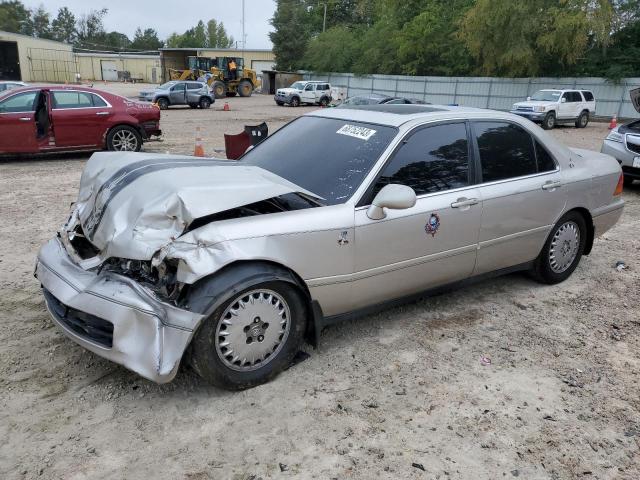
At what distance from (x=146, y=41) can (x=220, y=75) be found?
3347 inches

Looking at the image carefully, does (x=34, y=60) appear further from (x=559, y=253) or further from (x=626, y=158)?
(x=559, y=253)

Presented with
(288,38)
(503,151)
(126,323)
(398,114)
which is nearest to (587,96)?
(503,151)

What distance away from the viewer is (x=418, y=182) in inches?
146

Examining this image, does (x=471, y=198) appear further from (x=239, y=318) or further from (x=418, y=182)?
(x=239, y=318)

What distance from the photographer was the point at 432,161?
3838 mm

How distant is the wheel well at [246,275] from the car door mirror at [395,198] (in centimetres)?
69

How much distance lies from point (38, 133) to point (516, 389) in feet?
32.4

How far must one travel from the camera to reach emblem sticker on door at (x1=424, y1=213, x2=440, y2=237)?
365 cm

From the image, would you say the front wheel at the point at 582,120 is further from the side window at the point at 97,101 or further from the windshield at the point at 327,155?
the windshield at the point at 327,155

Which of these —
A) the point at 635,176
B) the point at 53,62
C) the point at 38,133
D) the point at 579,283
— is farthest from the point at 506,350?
the point at 53,62

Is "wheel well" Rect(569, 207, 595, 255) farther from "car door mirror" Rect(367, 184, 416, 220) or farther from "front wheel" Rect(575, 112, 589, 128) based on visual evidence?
"front wheel" Rect(575, 112, 589, 128)

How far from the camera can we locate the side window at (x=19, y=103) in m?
9.48

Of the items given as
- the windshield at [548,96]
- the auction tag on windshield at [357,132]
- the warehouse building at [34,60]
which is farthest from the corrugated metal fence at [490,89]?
the warehouse building at [34,60]

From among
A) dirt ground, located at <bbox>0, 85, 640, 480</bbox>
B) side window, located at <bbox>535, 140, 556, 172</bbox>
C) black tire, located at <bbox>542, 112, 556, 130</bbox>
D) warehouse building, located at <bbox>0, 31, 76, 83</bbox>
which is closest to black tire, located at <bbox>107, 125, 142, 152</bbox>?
dirt ground, located at <bbox>0, 85, 640, 480</bbox>
